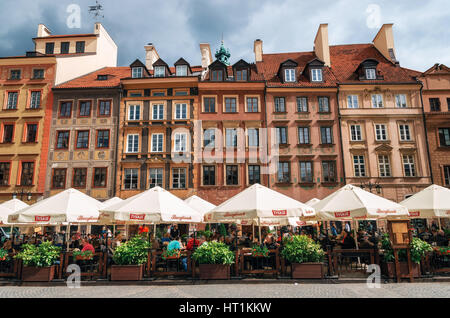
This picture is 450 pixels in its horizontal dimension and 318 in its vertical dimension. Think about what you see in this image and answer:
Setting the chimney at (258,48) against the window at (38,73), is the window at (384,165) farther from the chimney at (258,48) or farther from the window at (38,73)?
the window at (38,73)

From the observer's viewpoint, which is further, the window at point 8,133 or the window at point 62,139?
the window at point 8,133

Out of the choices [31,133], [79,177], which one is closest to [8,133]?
[31,133]

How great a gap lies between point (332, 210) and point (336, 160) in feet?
52.9

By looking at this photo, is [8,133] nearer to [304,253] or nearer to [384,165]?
[304,253]

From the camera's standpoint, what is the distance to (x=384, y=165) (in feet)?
84.8

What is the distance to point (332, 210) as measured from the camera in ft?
35.4

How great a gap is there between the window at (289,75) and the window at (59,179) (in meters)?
20.2

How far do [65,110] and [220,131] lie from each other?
43.8 feet

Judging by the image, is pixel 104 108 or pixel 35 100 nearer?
pixel 104 108

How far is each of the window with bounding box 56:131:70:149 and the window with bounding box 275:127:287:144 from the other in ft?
57.2

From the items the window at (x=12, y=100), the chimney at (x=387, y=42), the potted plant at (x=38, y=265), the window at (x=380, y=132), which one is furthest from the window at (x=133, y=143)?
the chimney at (x=387, y=42)

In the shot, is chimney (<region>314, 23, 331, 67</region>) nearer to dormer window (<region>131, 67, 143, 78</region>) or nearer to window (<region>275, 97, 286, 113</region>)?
window (<region>275, 97, 286, 113</region>)

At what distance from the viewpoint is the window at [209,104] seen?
1057 inches
